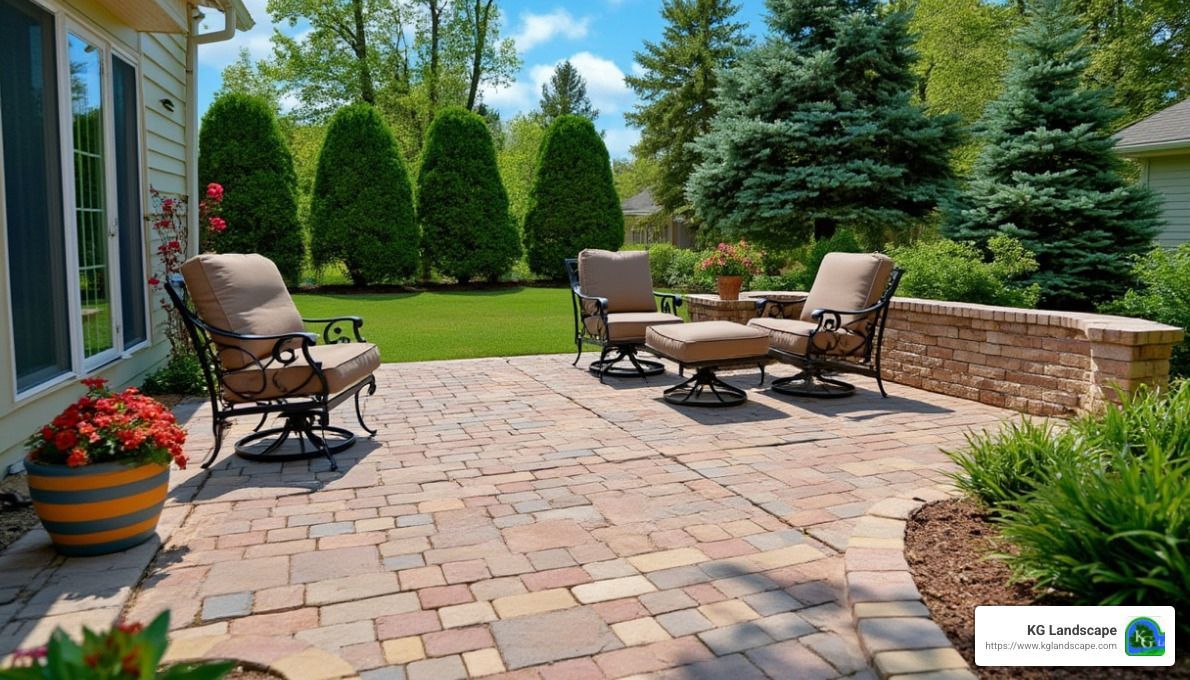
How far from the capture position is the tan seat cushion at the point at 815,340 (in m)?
6.08

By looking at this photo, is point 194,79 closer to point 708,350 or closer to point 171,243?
point 171,243

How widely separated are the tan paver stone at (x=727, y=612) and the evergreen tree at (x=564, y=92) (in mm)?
49231

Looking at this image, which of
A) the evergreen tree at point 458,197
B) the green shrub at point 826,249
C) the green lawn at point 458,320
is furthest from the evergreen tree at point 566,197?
the green shrub at point 826,249

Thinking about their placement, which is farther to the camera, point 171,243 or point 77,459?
point 171,243

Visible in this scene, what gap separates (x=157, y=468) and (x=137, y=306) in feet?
13.7

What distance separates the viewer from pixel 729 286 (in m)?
7.73

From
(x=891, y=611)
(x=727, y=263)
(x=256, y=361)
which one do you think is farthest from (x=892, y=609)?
(x=727, y=263)

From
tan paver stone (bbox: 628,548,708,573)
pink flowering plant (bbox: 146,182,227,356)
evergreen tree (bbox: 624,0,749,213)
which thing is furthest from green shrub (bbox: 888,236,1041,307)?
evergreen tree (bbox: 624,0,749,213)

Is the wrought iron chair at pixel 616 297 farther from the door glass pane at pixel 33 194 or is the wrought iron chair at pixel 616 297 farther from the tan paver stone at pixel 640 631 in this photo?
the tan paver stone at pixel 640 631

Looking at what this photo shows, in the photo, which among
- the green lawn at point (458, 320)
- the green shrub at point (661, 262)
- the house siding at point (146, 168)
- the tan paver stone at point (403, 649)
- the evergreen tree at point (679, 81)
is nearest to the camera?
the tan paver stone at point (403, 649)

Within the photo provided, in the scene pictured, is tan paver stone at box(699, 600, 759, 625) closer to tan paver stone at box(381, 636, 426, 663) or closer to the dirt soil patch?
tan paver stone at box(381, 636, 426, 663)

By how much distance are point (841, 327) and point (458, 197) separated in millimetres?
12791

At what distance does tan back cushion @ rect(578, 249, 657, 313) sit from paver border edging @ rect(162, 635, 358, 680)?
5.35 metres

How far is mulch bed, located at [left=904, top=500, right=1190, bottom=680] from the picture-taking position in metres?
2.09
